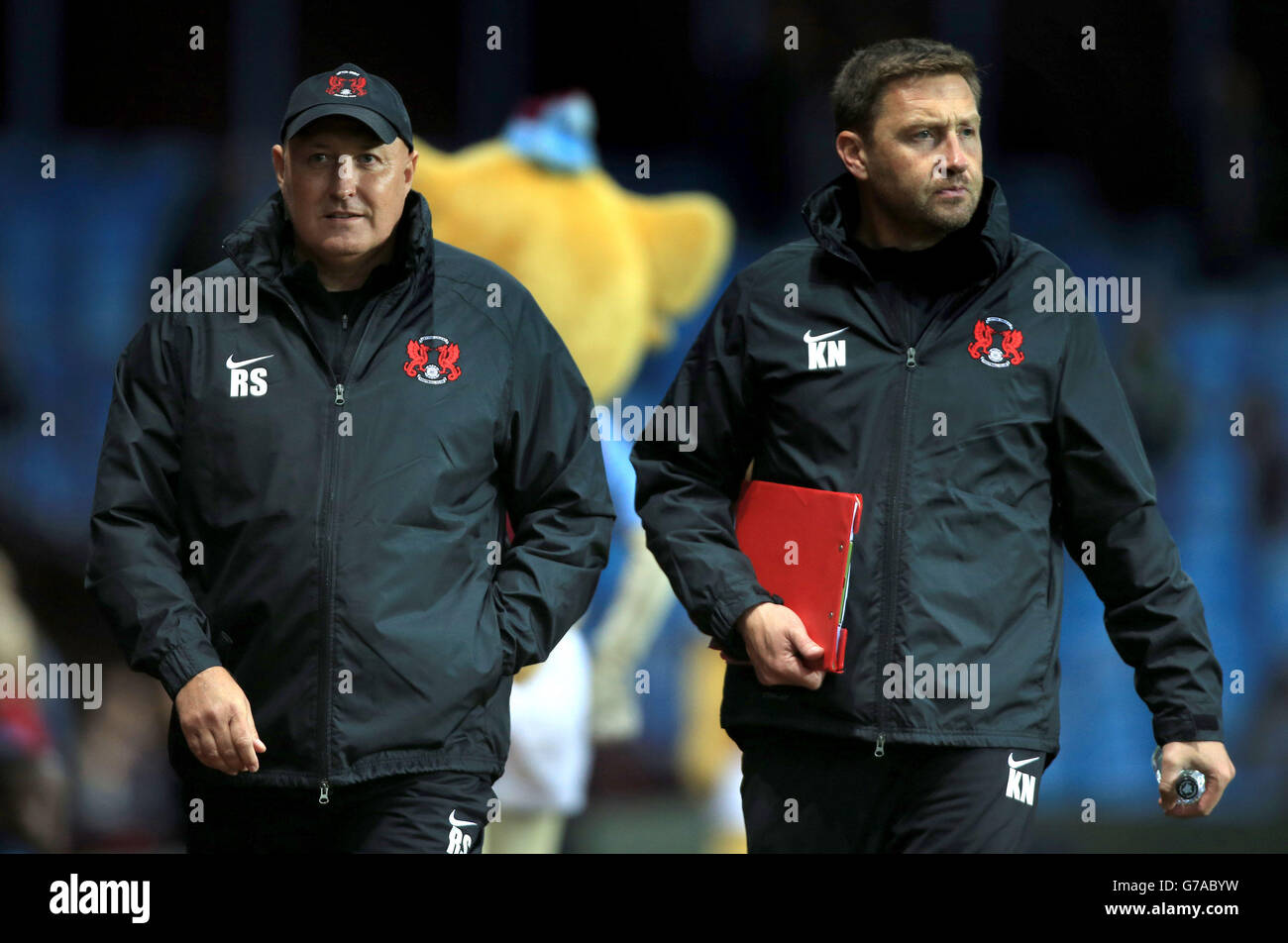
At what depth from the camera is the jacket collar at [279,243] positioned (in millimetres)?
3582

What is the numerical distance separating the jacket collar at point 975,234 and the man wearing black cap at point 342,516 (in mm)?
595

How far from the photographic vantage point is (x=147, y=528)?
347cm

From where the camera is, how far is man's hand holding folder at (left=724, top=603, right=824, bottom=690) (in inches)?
138

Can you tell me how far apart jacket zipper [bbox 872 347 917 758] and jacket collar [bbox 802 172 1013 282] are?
0.30 metres

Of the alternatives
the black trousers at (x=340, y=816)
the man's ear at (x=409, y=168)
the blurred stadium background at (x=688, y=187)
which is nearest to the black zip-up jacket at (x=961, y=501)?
the black trousers at (x=340, y=816)

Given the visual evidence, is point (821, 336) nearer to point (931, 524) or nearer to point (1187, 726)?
point (931, 524)

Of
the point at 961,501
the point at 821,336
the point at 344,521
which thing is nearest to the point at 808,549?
the point at 961,501

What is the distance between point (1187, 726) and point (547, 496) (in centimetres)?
127

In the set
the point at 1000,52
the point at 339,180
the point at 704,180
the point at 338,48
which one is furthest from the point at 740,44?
the point at 339,180

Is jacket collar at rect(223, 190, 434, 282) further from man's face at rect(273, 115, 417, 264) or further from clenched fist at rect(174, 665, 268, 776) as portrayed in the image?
clenched fist at rect(174, 665, 268, 776)

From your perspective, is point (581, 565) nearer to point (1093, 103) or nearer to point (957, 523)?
point (957, 523)

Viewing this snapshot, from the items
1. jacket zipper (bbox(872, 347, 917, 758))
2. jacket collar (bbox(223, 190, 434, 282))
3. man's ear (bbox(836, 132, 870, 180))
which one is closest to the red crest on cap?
jacket collar (bbox(223, 190, 434, 282))
